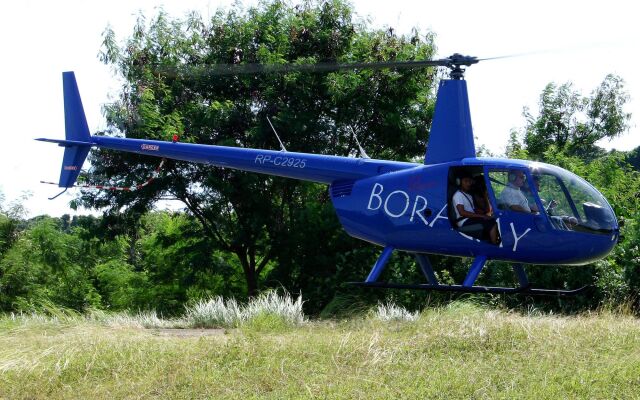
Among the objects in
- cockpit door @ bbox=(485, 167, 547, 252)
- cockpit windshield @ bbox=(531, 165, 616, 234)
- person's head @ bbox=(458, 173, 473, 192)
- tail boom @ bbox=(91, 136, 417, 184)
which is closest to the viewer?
cockpit windshield @ bbox=(531, 165, 616, 234)

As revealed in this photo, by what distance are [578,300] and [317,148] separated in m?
6.42

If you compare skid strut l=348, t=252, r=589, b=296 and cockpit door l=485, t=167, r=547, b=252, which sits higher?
cockpit door l=485, t=167, r=547, b=252

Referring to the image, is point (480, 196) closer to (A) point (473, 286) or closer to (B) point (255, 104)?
(A) point (473, 286)

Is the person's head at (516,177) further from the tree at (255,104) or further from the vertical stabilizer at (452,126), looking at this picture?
the tree at (255,104)

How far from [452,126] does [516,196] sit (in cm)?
129

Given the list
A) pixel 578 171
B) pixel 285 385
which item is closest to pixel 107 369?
pixel 285 385

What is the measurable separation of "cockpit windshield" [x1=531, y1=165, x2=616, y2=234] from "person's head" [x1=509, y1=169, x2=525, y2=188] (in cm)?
14

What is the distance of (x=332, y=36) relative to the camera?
57.4ft

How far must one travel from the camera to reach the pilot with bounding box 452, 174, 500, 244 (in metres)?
9.37

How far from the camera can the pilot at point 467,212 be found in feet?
30.7

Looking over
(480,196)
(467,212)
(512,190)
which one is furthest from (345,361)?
(512,190)

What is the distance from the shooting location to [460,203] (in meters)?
9.46

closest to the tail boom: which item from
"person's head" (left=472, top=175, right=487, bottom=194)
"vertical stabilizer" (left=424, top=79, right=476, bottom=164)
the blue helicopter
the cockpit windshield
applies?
the blue helicopter

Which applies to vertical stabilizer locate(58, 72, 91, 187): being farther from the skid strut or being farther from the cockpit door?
the cockpit door
